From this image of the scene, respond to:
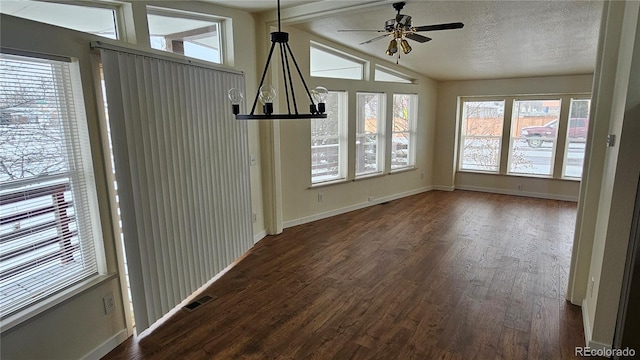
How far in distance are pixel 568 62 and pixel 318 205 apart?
4.51 metres

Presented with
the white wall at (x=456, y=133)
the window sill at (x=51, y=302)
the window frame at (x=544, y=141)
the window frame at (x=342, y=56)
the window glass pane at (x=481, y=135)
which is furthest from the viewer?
the window glass pane at (x=481, y=135)

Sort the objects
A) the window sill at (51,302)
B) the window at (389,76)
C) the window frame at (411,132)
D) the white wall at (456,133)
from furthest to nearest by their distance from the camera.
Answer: the window frame at (411,132)
the white wall at (456,133)
the window at (389,76)
the window sill at (51,302)

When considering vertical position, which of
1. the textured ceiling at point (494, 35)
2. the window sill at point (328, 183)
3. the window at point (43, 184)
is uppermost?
the textured ceiling at point (494, 35)

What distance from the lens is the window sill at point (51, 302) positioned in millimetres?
1783

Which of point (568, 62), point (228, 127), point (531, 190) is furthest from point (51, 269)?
point (531, 190)

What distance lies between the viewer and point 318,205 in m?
5.34

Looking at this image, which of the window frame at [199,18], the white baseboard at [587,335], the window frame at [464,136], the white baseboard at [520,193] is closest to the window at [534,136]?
the window frame at [464,136]

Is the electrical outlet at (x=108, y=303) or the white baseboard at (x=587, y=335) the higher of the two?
the electrical outlet at (x=108, y=303)

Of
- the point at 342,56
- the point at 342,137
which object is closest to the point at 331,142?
the point at 342,137

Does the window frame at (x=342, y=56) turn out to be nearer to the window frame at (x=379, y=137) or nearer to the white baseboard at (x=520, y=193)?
the window frame at (x=379, y=137)

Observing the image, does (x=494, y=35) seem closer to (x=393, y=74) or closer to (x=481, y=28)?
(x=481, y=28)

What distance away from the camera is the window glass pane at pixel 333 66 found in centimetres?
504

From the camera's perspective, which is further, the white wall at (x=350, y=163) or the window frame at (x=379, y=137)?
the window frame at (x=379, y=137)

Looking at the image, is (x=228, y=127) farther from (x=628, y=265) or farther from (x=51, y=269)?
(x=628, y=265)
